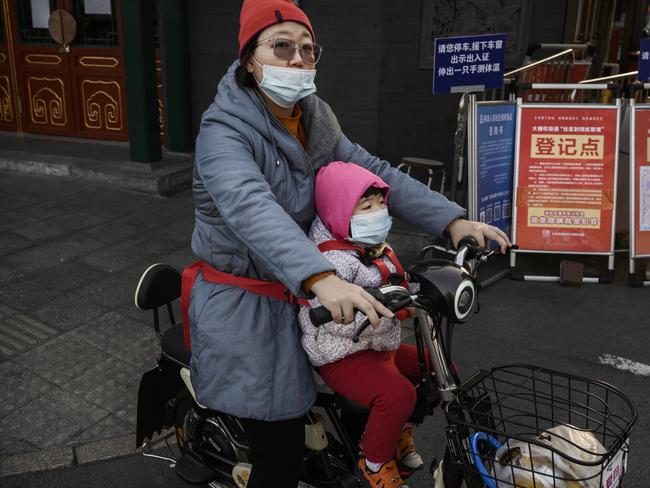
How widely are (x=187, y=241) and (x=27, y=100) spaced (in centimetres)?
507

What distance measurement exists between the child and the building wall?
511 centimetres

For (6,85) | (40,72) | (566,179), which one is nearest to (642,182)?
(566,179)

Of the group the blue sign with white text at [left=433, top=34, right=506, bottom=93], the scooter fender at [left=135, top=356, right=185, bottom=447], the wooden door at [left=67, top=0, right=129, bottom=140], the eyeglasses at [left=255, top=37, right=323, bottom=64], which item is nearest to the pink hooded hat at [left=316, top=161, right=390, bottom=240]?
the eyeglasses at [left=255, top=37, right=323, bottom=64]

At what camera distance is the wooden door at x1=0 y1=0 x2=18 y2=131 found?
9.51 meters

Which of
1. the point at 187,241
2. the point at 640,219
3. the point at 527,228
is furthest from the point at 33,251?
the point at 640,219

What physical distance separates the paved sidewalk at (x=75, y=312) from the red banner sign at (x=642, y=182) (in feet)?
5.97

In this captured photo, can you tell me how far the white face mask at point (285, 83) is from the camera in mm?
2205

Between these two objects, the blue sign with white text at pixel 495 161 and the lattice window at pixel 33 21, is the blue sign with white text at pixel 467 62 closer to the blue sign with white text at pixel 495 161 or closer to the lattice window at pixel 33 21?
the blue sign with white text at pixel 495 161

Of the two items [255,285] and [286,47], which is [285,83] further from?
[255,285]

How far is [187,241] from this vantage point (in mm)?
6305

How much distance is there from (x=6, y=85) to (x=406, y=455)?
9449 mm

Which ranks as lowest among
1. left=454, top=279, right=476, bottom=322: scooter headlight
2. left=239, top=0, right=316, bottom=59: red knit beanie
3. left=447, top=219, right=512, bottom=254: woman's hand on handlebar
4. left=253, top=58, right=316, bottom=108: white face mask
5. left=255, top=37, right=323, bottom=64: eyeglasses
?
left=454, top=279, right=476, bottom=322: scooter headlight

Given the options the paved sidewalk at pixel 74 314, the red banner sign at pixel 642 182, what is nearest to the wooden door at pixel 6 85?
the paved sidewalk at pixel 74 314

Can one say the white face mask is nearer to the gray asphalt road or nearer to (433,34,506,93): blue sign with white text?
the gray asphalt road
